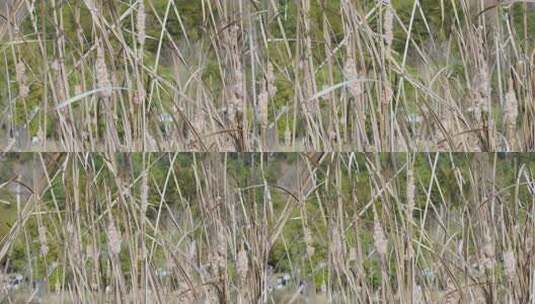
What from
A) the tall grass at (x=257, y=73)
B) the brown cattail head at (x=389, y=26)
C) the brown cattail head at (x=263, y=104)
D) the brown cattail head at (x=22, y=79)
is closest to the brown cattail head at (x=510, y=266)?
the tall grass at (x=257, y=73)

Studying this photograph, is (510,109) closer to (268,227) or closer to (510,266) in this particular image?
(510,266)

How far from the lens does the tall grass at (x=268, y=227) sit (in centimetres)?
334

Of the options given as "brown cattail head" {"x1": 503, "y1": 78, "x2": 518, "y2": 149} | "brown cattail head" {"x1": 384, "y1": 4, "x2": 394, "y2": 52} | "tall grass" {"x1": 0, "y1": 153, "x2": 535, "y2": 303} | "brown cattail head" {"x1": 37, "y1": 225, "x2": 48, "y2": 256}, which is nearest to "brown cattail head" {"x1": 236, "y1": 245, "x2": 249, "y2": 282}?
"tall grass" {"x1": 0, "y1": 153, "x2": 535, "y2": 303}

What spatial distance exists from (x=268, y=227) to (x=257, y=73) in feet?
1.71

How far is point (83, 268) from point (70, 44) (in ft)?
2.48

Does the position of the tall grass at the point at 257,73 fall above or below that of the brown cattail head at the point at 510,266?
above

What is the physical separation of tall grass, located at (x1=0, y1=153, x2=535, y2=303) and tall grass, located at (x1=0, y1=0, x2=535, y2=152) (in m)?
0.08

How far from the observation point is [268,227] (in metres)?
3.35

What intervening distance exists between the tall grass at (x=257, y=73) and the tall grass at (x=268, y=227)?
8 centimetres

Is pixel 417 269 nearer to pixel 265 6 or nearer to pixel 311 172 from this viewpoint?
pixel 311 172

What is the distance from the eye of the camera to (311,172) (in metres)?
3.36

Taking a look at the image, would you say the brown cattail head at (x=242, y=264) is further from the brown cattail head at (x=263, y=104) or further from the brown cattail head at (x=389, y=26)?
the brown cattail head at (x=389, y=26)

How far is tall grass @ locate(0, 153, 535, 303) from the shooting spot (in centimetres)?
334

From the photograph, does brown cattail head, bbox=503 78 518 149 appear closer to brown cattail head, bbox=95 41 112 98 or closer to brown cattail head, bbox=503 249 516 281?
brown cattail head, bbox=503 249 516 281
